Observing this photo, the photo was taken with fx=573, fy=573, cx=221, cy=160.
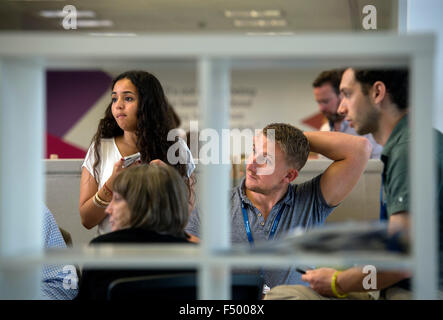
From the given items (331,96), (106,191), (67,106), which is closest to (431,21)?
(331,96)

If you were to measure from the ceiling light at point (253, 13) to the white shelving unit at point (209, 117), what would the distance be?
4.60 m

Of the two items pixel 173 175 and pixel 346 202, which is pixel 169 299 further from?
pixel 346 202

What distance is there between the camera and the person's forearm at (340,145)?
210 cm

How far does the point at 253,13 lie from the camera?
5.42m

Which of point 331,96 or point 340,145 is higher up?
point 331,96

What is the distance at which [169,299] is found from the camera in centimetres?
122

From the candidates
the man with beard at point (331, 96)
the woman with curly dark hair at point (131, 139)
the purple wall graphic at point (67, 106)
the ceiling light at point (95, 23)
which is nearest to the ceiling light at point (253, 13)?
the ceiling light at point (95, 23)

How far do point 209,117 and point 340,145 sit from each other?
51.2 inches

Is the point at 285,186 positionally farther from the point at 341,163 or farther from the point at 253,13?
the point at 253,13

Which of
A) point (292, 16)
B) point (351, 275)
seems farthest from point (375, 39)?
point (292, 16)

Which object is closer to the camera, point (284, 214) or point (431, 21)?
point (284, 214)

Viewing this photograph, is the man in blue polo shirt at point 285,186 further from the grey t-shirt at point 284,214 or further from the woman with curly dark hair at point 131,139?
the woman with curly dark hair at point 131,139
